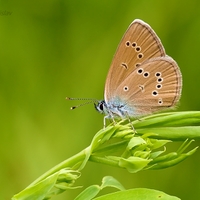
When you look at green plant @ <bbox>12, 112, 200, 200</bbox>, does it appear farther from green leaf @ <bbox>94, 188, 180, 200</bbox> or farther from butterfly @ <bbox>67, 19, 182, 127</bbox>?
butterfly @ <bbox>67, 19, 182, 127</bbox>

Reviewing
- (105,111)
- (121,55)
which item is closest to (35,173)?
(105,111)

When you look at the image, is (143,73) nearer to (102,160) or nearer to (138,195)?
(102,160)

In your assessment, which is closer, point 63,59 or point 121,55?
point 121,55

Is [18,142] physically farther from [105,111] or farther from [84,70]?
[105,111]

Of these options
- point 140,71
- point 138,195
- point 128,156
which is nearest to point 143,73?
point 140,71

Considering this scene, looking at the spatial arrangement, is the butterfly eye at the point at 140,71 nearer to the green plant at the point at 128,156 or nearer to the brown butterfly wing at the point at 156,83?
the brown butterfly wing at the point at 156,83

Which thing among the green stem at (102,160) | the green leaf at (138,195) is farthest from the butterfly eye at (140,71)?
the green leaf at (138,195)
